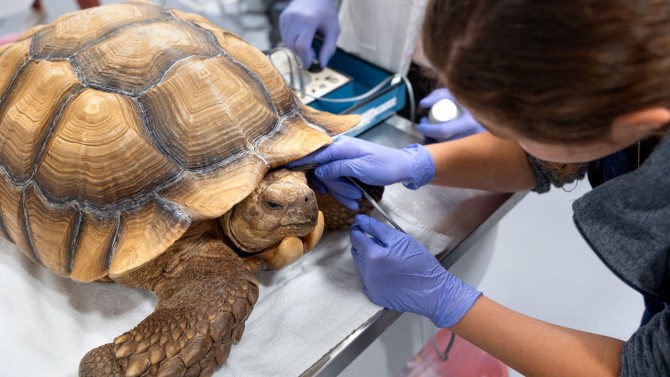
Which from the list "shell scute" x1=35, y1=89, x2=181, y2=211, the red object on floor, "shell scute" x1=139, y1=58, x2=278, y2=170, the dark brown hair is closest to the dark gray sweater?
the dark brown hair

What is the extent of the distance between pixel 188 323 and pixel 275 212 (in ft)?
0.79

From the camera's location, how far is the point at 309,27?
1630 millimetres

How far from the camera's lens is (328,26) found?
1674 millimetres

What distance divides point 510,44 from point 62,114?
2.65 feet

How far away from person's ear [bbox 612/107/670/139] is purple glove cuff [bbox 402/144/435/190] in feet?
1.93

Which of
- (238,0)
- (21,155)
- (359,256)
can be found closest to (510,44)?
(359,256)

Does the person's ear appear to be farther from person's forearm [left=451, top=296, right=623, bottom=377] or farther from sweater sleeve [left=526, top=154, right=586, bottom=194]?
sweater sleeve [left=526, top=154, right=586, bottom=194]

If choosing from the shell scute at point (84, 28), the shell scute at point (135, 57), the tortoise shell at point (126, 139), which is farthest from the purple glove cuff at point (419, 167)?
the shell scute at point (84, 28)

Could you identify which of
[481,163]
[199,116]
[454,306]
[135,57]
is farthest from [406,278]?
[135,57]

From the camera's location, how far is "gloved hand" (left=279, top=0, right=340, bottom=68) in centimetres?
162

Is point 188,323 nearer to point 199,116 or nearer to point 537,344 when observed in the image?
point 199,116

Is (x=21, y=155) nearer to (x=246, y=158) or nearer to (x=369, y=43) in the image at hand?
(x=246, y=158)

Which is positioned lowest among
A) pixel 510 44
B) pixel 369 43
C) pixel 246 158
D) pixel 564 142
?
pixel 369 43

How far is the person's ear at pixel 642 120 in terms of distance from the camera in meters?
0.62
